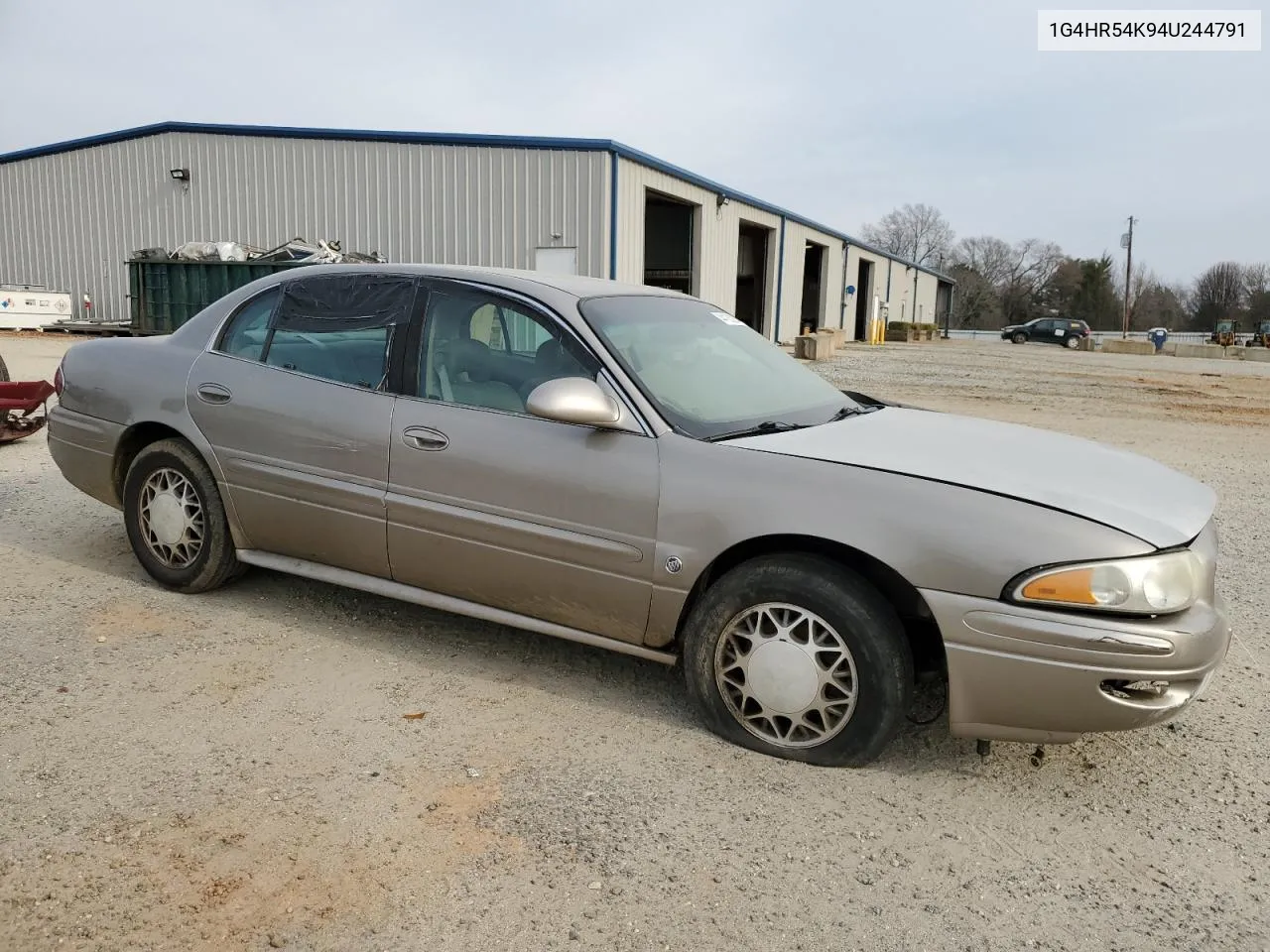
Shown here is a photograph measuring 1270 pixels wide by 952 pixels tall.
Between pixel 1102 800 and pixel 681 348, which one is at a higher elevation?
pixel 681 348

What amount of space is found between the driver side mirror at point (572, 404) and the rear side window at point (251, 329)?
1715 mm

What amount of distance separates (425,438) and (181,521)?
1552 millimetres

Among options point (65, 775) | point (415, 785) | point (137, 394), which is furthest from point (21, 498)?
point (415, 785)

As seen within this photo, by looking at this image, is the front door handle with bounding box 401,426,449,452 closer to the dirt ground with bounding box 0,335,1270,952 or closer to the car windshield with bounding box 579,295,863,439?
the car windshield with bounding box 579,295,863,439

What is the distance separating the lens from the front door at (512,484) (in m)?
3.32

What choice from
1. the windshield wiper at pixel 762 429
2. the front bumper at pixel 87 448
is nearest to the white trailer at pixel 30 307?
the front bumper at pixel 87 448

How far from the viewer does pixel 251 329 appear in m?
4.38

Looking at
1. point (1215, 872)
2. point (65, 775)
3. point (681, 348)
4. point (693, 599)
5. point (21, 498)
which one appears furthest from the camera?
point (21, 498)

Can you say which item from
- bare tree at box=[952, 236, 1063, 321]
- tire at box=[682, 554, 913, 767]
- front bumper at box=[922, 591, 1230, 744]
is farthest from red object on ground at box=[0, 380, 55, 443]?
bare tree at box=[952, 236, 1063, 321]

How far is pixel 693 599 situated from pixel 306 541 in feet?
5.90

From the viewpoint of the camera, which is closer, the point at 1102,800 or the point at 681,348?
the point at 1102,800

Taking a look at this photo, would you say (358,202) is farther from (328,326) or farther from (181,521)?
(328,326)

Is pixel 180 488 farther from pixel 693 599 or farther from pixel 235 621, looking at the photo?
pixel 693 599

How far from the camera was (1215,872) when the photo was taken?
8.60ft
